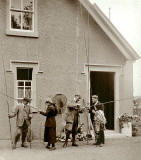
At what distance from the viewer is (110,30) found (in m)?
14.4

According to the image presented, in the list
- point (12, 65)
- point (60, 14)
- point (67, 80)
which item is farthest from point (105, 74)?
point (12, 65)

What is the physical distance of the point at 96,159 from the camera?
32.8 feet

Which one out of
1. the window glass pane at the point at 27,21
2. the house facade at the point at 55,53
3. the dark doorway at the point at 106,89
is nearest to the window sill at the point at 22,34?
the house facade at the point at 55,53

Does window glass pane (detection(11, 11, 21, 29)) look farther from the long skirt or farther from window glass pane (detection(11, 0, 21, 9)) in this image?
the long skirt

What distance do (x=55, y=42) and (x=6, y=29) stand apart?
186cm

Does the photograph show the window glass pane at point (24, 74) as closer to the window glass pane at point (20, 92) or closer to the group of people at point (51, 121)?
the window glass pane at point (20, 92)

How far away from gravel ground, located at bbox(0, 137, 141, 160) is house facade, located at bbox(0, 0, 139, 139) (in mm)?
1761

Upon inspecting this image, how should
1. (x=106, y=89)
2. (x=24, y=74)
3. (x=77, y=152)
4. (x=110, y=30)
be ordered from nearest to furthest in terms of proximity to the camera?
(x=77, y=152), (x=24, y=74), (x=110, y=30), (x=106, y=89)

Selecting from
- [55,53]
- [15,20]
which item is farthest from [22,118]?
[15,20]

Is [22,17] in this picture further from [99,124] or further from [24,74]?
[99,124]

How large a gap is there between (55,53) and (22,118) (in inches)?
126

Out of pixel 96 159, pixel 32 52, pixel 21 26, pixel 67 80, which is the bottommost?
pixel 96 159

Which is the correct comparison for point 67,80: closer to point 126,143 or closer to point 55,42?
point 55,42

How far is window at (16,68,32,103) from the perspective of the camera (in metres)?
13.2
